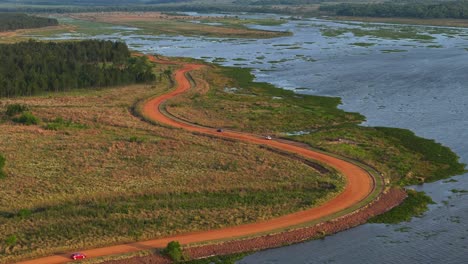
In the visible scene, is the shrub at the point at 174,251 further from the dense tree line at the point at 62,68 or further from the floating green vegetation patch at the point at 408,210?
the dense tree line at the point at 62,68

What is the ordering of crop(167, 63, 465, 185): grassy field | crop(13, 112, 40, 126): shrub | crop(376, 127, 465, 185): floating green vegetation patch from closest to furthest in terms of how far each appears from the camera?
crop(376, 127, 465, 185): floating green vegetation patch
crop(167, 63, 465, 185): grassy field
crop(13, 112, 40, 126): shrub

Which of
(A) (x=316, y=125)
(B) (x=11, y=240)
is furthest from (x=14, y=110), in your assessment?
(B) (x=11, y=240)

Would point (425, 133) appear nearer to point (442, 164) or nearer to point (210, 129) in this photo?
point (442, 164)

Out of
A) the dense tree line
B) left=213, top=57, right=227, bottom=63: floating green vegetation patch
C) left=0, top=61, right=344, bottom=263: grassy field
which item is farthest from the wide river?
the dense tree line

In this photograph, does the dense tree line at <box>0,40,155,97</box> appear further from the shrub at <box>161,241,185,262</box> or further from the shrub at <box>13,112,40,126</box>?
the shrub at <box>161,241,185,262</box>

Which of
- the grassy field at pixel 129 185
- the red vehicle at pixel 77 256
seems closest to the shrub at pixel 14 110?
Result: the grassy field at pixel 129 185
